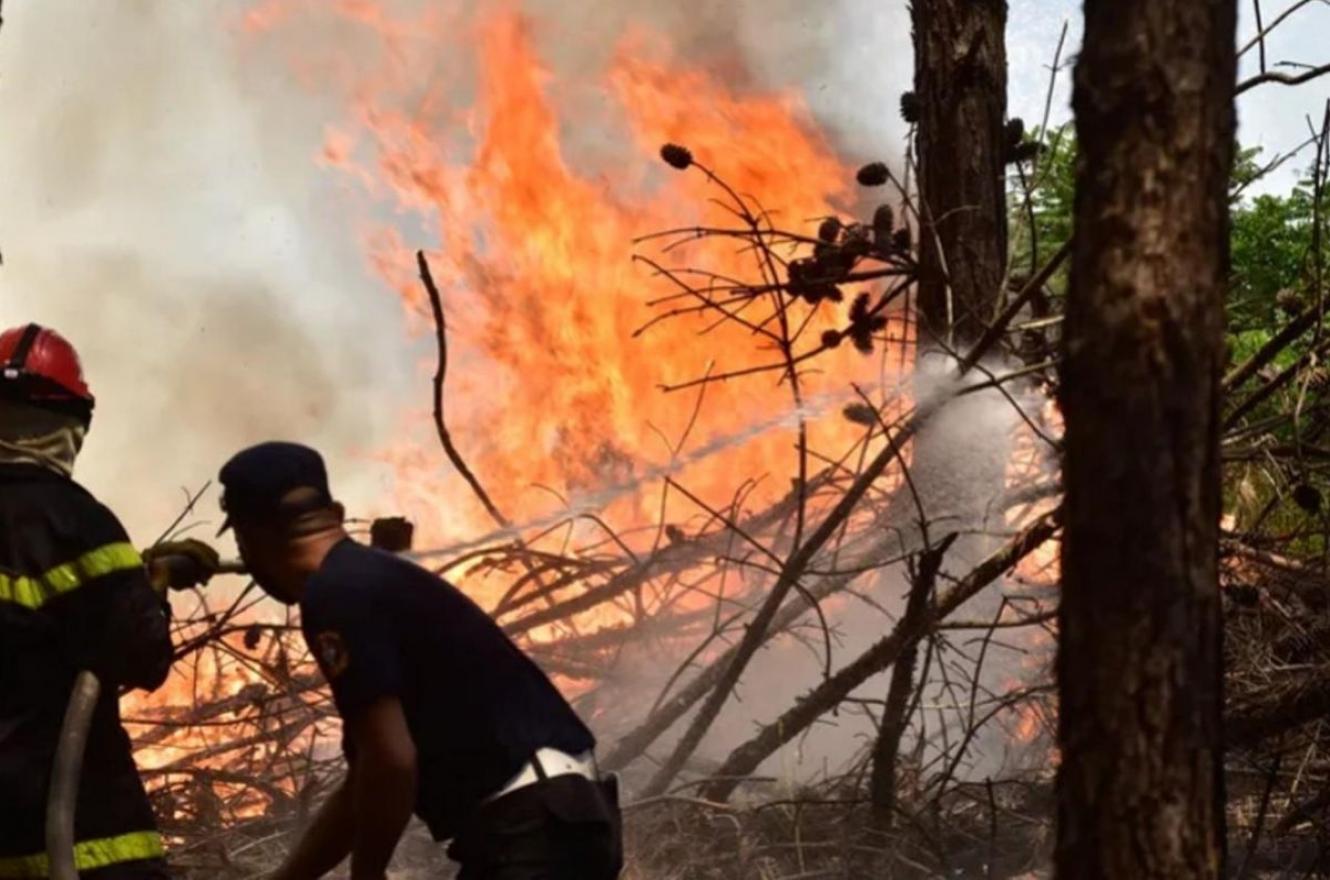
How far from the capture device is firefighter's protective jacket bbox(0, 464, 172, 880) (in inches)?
143

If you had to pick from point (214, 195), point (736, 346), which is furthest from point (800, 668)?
point (214, 195)

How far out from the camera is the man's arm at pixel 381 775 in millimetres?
2814

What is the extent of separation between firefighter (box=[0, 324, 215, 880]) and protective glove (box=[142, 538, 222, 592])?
0.67 feet

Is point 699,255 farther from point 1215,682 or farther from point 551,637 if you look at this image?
point 1215,682

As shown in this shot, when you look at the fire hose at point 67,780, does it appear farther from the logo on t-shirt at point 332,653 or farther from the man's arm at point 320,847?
the logo on t-shirt at point 332,653

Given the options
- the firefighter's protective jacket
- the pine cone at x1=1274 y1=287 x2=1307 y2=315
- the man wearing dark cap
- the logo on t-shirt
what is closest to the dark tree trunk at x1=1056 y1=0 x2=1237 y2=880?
the man wearing dark cap

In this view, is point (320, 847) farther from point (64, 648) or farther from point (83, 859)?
point (64, 648)

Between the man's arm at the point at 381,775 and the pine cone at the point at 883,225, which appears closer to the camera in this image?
the man's arm at the point at 381,775

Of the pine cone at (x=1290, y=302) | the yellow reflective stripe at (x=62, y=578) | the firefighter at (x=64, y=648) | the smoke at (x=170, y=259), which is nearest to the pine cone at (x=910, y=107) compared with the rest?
the pine cone at (x=1290, y=302)

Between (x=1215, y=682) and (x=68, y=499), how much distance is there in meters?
2.54

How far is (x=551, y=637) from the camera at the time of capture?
23.5 ft

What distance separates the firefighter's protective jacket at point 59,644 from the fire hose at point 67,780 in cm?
8

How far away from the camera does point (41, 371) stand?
3807 mm

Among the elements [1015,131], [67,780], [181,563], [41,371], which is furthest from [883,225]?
[67,780]
